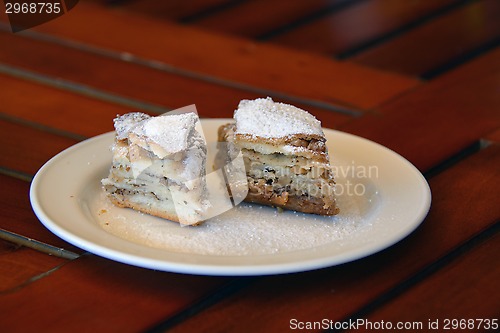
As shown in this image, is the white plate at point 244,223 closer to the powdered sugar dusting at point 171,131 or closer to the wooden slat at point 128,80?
the powdered sugar dusting at point 171,131

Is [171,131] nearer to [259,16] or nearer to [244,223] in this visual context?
[244,223]

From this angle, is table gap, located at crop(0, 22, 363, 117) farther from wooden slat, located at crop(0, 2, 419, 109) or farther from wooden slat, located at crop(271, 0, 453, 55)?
wooden slat, located at crop(271, 0, 453, 55)

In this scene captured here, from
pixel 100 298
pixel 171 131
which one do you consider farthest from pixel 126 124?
pixel 100 298

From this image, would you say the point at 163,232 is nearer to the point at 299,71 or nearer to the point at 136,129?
the point at 136,129

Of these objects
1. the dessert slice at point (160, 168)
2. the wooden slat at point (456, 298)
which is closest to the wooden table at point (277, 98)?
the wooden slat at point (456, 298)

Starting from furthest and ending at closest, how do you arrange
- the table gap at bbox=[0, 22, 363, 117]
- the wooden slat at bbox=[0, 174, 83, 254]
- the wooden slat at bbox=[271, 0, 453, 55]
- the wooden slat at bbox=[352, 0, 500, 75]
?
the wooden slat at bbox=[271, 0, 453, 55] → the wooden slat at bbox=[352, 0, 500, 75] → the table gap at bbox=[0, 22, 363, 117] → the wooden slat at bbox=[0, 174, 83, 254]

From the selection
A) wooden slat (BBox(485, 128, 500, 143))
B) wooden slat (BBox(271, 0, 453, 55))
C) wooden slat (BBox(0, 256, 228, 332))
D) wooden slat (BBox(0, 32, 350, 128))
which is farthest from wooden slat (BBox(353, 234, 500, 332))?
wooden slat (BBox(271, 0, 453, 55))

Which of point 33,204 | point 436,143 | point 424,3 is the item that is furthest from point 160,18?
point 33,204
